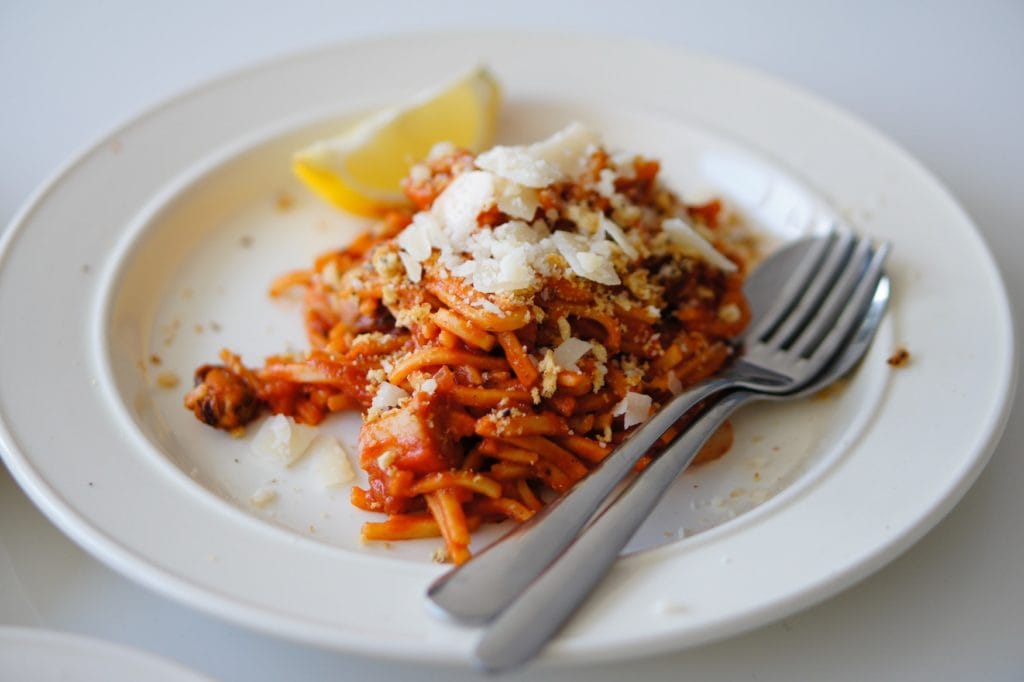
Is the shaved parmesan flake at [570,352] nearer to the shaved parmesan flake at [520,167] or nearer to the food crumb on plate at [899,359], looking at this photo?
the shaved parmesan flake at [520,167]

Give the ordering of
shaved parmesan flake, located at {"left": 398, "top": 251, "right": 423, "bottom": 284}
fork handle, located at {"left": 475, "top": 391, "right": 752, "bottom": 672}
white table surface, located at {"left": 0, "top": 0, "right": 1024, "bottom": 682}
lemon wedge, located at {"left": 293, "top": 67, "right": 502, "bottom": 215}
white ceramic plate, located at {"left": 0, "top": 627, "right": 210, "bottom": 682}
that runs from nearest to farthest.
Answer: fork handle, located at {"left": 475, "top": 391, "right": 752, "bottom": 672} → white ceramic plate, located at {"left": 0, "top": 627, "right": 210, "bottom": 682} → white table surface, located at {"left": 0, "top": 0, "right": 1024, "bottom": 682} → shaved parmesan flake, located at {"left": 398, "top": 251, "right": 423, "bottom": 284} → lemon wedge, located at {"left": 293, "top": 67, "right": 502, "bottom": 215}

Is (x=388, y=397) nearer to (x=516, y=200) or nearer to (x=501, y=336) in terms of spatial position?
(x=501, y=336)

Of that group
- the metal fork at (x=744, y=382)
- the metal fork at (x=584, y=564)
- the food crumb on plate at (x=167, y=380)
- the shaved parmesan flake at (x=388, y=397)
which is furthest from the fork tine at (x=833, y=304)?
the food crumb on plate at (x=167, y=380)

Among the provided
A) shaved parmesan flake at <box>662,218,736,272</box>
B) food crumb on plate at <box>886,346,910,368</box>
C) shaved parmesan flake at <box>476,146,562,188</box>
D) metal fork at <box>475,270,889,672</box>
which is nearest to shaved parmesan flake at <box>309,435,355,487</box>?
metal fork at <box>475,270,889,672</box>

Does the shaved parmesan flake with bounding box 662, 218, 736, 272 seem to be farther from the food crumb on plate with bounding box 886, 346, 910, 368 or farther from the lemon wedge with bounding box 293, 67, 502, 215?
the lemon wedge with bounding box 293, 67, 502, 215

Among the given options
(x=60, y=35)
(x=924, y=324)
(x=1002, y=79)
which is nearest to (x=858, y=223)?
(x=924, y=324)

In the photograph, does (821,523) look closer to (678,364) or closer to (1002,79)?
(678,364)
